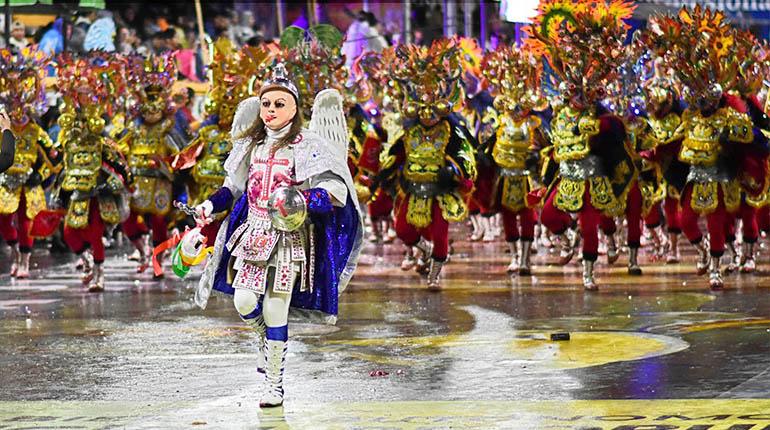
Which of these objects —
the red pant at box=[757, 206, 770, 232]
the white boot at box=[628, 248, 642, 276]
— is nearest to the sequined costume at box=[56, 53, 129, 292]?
the white boot at box=[628, 248, 642, 276]

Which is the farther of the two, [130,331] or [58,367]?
[130,331]

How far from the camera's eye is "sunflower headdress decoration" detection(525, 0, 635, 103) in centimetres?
1636

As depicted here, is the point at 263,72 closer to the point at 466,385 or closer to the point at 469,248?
the point at 469,248

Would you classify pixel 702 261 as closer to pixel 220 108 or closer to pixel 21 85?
pixel 220 108

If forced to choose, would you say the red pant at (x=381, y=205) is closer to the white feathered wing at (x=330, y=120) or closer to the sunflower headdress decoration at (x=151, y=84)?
the sunflower headdress decoration at (x=151, y=84)

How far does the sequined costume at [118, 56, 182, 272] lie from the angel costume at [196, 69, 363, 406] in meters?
8.73

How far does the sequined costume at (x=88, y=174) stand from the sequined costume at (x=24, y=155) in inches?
34.6

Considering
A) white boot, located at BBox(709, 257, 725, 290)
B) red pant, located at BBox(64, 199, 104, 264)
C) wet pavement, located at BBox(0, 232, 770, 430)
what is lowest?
wet pavement, located at BBox(0, 232, 770, 430)

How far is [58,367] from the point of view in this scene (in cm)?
1153

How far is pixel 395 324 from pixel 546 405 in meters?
4.38

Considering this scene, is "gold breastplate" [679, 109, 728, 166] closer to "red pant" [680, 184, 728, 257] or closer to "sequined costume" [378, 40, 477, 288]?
"red pant" [680, 184, 728, 257]

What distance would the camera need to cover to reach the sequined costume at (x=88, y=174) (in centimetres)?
1738

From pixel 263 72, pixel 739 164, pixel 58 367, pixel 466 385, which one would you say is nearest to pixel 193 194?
pixel 263 72

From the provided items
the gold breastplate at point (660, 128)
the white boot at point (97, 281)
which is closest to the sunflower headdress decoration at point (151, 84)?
the white boot at point (97, 281)
